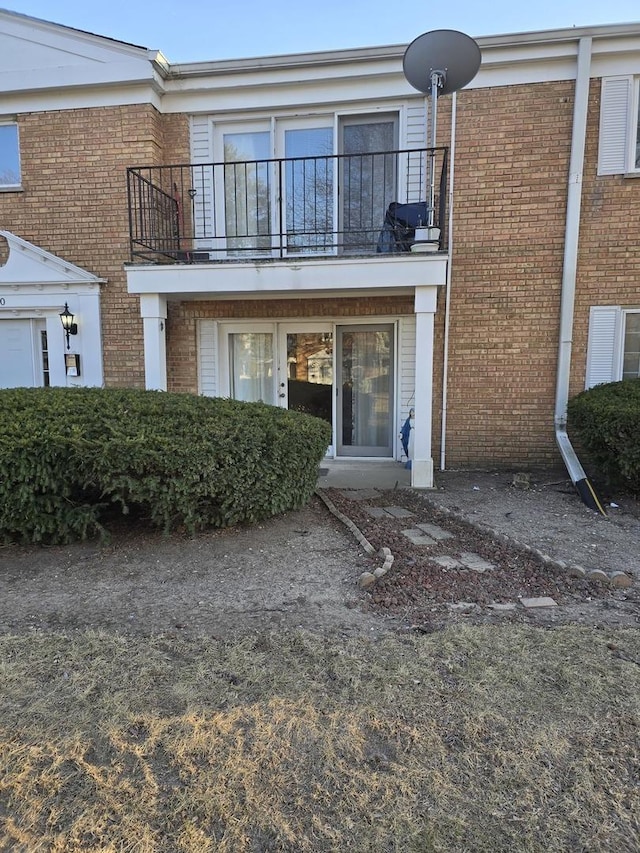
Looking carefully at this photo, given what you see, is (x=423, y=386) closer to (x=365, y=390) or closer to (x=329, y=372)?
(x=365, y=390)

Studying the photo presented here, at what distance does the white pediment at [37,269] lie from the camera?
24.4 feet

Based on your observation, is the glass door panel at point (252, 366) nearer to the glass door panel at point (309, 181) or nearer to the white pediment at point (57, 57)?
the glass door panel at point (309, 181)

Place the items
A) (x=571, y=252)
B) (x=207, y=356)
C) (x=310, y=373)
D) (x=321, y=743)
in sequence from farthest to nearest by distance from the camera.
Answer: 1. (x=310, y=373)
2. (x=207, y=356)
3. (x=571, y=252)
4. (x=321, y=743)

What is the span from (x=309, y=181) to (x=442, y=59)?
239 cm

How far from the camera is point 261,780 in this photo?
1.93m

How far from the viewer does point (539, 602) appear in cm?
336

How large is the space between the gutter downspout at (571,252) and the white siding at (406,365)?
1.95 metres

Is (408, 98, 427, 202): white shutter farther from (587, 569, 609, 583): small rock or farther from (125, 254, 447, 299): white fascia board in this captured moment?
(587, 569, 609, 583): small rock

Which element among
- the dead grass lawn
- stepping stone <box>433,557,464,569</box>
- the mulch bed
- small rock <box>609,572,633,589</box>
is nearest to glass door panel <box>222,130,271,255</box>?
the mulch bed

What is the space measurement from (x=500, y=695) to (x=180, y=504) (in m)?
2.60

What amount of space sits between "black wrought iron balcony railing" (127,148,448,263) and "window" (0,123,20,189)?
6.24ft

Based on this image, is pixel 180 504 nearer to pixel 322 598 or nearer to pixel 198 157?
pixel 322 598

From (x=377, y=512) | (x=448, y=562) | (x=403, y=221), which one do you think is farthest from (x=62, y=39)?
(x=448, y=562)

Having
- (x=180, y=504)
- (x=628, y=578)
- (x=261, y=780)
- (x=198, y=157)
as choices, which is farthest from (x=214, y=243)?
(x=261, y=780)
